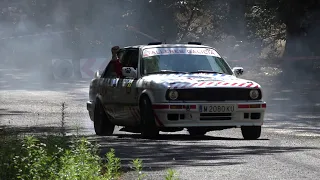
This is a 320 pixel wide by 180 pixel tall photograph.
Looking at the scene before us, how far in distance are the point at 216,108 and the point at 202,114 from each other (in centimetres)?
22

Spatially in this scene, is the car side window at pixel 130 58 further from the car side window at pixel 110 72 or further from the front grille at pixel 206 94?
the front grille at pixel 206 94

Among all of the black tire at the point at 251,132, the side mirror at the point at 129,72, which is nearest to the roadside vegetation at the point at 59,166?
the black tire at the point at 251,132

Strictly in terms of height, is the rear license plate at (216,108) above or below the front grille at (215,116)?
above

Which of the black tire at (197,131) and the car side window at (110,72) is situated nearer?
the black tire at (197,131)

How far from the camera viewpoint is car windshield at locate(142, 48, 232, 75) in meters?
15.7

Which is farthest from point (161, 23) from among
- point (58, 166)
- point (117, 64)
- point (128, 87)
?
point (58, 166)

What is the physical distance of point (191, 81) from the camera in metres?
14.8

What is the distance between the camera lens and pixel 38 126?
18859 mm

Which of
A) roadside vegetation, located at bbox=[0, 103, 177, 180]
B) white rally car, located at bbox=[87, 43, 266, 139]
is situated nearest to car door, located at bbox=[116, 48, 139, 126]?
white rally car, located at bbox=[87, 43, 266, 139]

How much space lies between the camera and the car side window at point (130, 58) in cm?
1639

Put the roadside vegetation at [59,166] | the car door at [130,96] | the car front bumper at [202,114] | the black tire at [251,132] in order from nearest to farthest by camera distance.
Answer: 1. the roadside vegetation at [59,166]
2. the car front bumper at [202,114]
3. the black tire at [251,132]
4. the car door at [130,96]

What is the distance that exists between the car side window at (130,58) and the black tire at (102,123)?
79 centimetres

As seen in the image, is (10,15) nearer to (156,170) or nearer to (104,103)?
(104,103)

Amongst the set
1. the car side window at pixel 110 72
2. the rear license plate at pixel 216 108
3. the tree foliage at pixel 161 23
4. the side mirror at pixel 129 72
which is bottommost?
the tree foliage at pixel 161 23
